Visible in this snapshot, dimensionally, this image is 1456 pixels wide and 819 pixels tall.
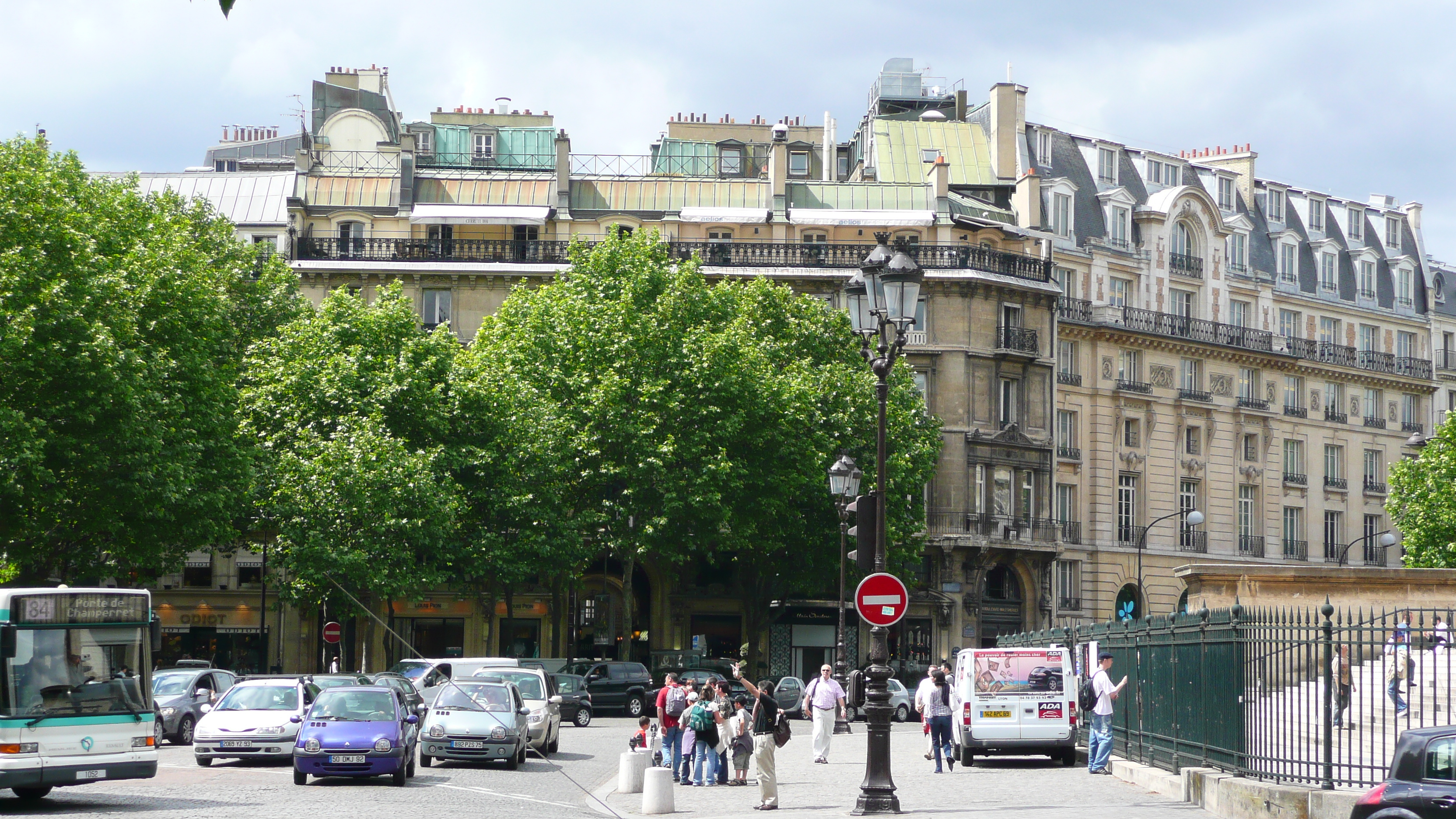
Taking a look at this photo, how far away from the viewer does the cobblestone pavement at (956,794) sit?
19625 millimetres

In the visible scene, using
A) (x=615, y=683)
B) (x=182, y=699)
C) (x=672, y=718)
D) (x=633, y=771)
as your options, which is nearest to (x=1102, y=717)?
(x=633, y=771)

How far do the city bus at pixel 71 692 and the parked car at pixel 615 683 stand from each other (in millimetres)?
26694

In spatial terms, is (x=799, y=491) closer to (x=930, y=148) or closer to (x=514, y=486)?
(x=514, y=486)

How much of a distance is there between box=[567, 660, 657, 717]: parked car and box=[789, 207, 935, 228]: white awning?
2100 centimetres

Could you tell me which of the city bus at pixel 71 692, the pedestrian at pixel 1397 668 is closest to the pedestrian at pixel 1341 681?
the pedestrian at pixel 1397 668

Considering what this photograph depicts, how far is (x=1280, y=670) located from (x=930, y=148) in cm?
5266

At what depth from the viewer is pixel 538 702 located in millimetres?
31016

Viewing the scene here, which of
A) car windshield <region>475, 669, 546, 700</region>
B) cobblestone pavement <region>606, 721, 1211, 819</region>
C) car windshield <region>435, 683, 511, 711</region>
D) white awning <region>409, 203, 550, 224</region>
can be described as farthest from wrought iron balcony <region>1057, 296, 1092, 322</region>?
car windshield <region>435, 683, 511, 711</region>

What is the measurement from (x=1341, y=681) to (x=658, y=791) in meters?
7.70

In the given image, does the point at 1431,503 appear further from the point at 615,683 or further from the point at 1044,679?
the point at 1044,679

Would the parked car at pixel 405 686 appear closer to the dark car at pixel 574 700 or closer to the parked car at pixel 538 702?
the parked car at pixel 538 702

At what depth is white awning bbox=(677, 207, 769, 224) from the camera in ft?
207

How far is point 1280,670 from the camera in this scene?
1678cm

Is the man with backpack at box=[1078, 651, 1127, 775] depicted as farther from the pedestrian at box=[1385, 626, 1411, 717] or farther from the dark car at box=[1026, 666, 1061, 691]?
the pedestrian at box=[1385, 626, 1411, 717]
